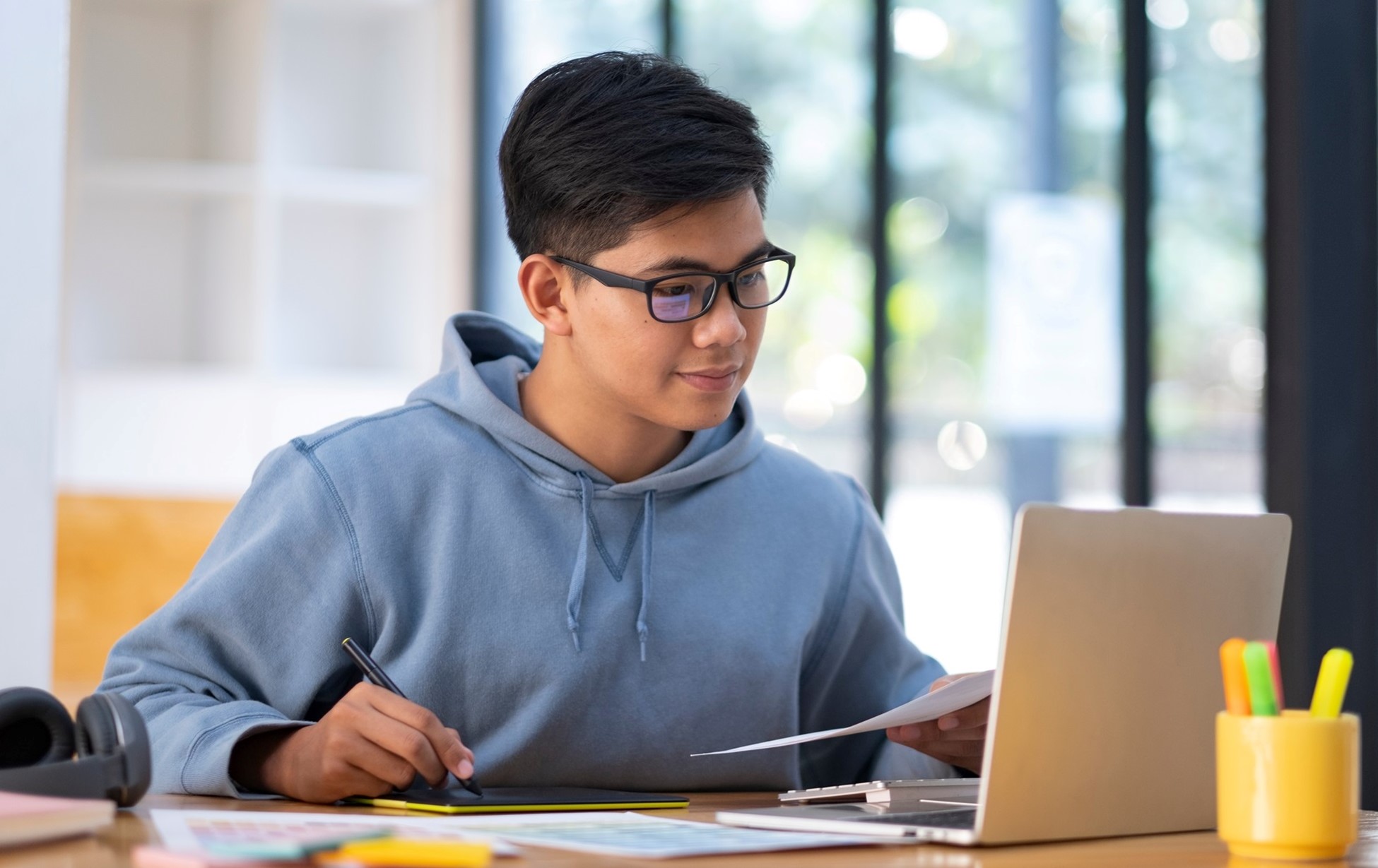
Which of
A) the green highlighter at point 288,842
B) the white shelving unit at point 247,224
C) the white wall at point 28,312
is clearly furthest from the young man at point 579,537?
the white shelving unit at point 247,224

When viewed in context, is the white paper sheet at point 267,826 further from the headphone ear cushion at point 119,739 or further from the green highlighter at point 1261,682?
the green highlighter at point 1261,682

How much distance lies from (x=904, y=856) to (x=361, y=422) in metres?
0.76

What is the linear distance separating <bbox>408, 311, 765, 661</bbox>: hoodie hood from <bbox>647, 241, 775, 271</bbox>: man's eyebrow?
0.67 feet

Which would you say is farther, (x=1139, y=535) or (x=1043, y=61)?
(x=1043, y=61)

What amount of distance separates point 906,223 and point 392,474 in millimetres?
2616

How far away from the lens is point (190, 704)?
1.24 m

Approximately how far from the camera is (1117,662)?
0.96 meters

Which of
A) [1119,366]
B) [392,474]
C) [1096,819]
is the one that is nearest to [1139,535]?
[1096,819]

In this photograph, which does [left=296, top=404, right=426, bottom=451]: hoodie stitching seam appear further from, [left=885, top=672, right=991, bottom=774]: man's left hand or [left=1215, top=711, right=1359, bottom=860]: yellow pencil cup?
[left=1215, top=711, right=1359, bottom=860]: yellow pencil cup

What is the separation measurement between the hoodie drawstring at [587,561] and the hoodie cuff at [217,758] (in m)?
0.29

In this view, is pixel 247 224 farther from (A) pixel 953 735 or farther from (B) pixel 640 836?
(B) pixel 640 836

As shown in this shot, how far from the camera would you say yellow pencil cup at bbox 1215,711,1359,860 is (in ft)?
2.86

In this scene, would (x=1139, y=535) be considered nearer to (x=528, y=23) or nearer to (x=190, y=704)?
(x=190, y=704)

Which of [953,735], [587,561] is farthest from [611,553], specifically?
[953,735]
